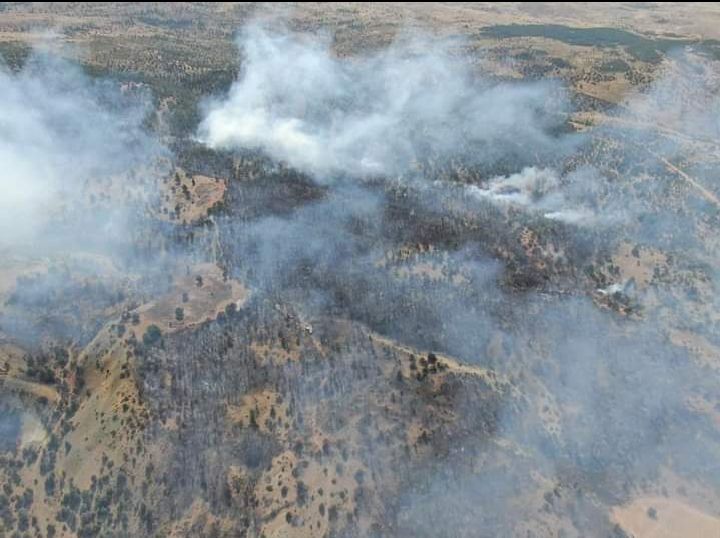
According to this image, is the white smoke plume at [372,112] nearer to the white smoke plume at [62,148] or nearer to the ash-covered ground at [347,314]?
the ash-covered ground at [347,314]

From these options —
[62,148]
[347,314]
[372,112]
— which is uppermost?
[62,148]

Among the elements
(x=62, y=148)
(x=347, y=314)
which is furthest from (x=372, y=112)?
(x=347, y=314)

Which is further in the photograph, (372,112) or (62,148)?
(372,112)

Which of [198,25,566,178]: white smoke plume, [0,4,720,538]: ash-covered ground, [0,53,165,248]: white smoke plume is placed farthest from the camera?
[198,25,566,178]: white smoke plume

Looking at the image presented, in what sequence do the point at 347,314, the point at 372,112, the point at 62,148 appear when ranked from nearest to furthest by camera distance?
1. the point at 347,314
2. the point at 62,148
3. the point at 372,112

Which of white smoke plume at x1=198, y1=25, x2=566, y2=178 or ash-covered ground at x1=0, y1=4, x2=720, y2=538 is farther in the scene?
white smoke plume at x1=198, y1=25, x2=566, y2=178

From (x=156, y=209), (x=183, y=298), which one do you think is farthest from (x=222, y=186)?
(x=183, y=298)

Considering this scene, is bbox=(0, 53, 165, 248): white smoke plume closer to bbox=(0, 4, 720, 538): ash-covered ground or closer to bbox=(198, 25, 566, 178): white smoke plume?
bbox=(0, 4, 720, 538): ash-covered ground

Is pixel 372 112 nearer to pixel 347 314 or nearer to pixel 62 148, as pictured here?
pixel 62 148

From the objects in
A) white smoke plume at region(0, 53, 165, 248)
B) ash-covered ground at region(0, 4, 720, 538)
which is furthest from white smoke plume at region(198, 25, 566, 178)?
white smoke plume at region(0, 53, 165, 248)

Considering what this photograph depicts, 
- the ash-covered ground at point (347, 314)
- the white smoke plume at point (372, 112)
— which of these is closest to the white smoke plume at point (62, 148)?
the ash-covered ground at point (347, 314)

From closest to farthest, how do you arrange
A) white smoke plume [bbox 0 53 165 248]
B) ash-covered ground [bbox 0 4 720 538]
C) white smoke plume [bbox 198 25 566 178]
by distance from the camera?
1. ash-covered ground [bbox 0 4 720 538]
2. white smoke plume [bbox 0 53 165 248]
3. white smoke plume [bbox 198 25 566 178]
